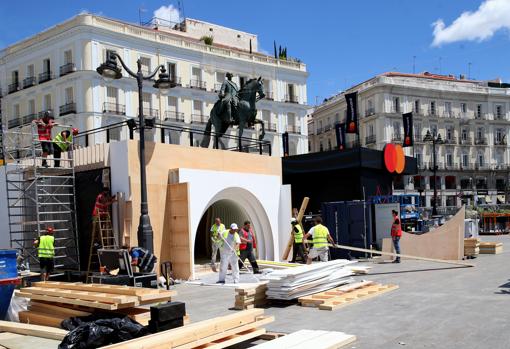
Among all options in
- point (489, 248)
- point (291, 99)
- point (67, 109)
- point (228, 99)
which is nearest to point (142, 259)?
point (228, 99)

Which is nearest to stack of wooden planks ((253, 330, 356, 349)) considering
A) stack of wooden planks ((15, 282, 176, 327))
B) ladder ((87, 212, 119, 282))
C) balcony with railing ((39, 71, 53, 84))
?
stack of wooden planks ((15, 282, 176, 327))

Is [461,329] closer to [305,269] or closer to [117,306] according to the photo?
[305,269]

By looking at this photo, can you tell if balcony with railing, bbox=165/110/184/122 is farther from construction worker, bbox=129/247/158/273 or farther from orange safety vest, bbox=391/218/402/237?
construction worker, bbox=129/247/158/273

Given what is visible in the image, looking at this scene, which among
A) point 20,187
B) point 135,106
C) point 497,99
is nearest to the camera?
point 20,187

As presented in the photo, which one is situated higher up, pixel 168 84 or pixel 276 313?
pixel 168 84

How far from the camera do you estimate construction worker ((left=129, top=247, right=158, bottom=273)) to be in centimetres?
1363

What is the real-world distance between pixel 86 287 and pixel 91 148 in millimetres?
7028

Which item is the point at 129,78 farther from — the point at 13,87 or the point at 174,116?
the point at 13,87

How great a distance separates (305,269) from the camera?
1209 centimetres

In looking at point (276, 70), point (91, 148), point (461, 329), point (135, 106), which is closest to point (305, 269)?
point (461, 329)

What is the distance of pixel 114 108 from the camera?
159ft

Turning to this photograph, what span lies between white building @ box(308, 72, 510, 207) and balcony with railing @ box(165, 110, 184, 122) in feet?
Result: 91.7

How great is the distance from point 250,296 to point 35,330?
4.13 m

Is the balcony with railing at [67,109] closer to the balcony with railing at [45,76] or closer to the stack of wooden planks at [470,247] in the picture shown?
the balcony with railing at [45,76]
